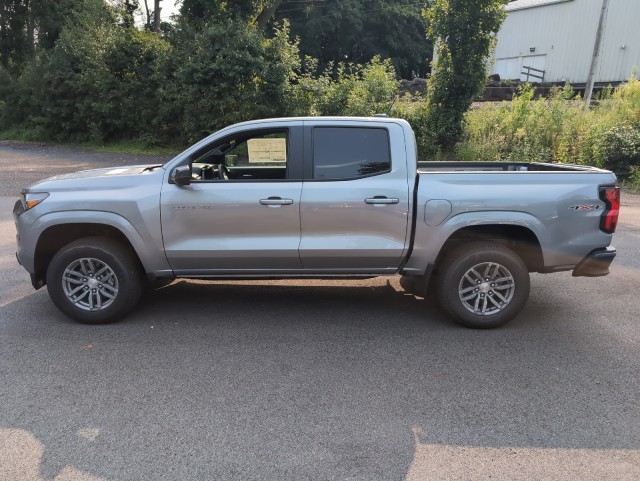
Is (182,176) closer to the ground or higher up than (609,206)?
higher up

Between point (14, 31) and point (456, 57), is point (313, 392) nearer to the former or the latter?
point (456, 57)

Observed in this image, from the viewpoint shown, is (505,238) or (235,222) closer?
(235,222)

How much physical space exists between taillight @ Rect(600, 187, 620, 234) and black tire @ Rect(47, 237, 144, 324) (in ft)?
14.2

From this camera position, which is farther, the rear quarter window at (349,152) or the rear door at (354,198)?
the rear quarter window at (349,152)

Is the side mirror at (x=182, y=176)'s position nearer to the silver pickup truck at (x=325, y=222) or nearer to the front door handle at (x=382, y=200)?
the silver pickup truck at (x=325, y=222)

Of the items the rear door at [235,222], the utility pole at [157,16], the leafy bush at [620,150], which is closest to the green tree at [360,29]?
the utility pole at [157,16]

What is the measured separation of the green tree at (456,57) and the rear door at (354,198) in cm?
1113

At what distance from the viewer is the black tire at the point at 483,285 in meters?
4.88

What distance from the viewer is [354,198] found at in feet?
15.8

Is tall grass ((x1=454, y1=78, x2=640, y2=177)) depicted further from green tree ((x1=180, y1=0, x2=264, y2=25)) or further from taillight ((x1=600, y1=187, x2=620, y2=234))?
taillight ((x1=600, y1=187, x2=620, y2=234))

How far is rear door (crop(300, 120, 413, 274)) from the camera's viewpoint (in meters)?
4.81

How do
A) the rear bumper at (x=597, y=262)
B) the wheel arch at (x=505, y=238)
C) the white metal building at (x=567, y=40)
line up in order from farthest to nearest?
1. the white metal building at (x=567, y=40)
2. the wheel arch at (x=505, y=238)
3. the rear bumper at (x=597, y=262)

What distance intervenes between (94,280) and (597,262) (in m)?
4.67

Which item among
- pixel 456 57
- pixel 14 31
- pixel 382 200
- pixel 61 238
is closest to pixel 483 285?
pixel 382 200
